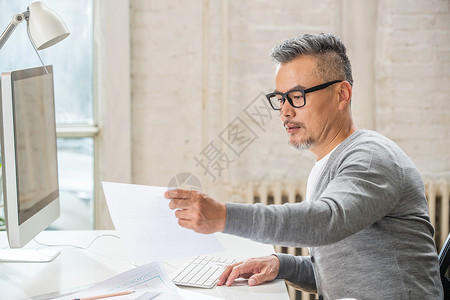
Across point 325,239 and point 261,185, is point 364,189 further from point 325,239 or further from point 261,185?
point 261,185

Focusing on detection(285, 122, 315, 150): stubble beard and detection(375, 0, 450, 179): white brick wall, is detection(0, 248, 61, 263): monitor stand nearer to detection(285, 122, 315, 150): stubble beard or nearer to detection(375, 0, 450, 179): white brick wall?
detection(285, 122, 315, 150): stubble beard

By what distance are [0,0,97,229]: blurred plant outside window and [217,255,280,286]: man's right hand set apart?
1.46 metres

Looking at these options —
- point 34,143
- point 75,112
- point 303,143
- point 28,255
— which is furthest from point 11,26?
point 75,112

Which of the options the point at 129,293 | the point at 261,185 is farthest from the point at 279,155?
the point at 129,293

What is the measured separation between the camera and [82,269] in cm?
142

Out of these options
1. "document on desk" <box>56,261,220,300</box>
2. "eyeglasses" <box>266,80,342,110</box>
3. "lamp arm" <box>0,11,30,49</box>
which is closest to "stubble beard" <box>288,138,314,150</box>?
"eyeglasses" <box>266,80,342,110</box>

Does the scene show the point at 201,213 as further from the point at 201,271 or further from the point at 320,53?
the point at 320,53

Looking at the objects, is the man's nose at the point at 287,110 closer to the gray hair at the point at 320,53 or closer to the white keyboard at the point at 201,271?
the gray hair at the point at 320,53

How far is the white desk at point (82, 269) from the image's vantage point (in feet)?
4.05

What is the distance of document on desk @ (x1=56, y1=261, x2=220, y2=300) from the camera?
3.76 feet

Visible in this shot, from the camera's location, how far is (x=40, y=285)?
130 cm

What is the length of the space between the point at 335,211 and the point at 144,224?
406 mm

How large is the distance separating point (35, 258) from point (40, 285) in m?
0.23

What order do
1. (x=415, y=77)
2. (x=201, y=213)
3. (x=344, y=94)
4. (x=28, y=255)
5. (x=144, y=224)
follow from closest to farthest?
(x=201, y=213)
(x=144, y=224)
(x=344, y=94)
(x=28, y=255)
(x=415, y=77)
